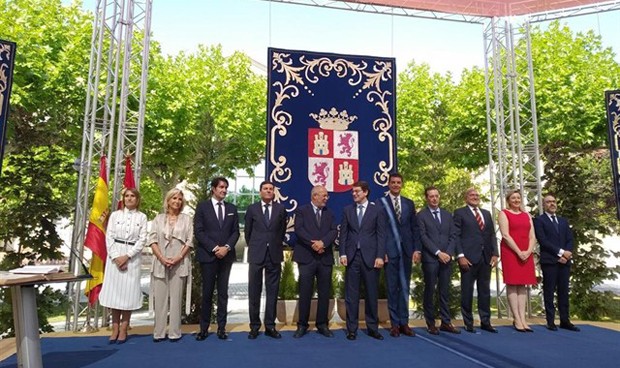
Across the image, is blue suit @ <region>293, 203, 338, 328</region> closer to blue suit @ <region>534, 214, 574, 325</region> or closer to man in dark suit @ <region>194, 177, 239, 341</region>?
man in dark suit @ <region>194, 177, 239, 341</region>

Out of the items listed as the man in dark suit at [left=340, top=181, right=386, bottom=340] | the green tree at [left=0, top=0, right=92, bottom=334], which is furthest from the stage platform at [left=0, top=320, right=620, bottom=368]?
the green tree at [left=0, top=0, right=92, bottom=334]

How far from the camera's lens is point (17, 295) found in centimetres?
252

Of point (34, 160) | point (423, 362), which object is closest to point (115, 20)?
point (34, 160)

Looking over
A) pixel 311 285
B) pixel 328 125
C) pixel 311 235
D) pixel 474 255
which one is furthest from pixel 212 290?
pixel 474 255

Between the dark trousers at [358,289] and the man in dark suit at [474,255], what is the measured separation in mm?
878

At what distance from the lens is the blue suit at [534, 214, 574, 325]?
4363 millimetres

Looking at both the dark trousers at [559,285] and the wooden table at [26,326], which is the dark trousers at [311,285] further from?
the dark trousers at [559,285]

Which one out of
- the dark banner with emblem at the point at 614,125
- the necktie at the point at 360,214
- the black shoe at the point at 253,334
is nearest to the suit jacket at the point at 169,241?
the black shoe at the point at 253,334

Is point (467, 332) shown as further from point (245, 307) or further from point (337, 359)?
point (245, 307)

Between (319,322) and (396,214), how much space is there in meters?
1.19

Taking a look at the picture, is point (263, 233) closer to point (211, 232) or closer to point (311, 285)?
point (211, 232)

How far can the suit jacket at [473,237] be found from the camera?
13.7ft

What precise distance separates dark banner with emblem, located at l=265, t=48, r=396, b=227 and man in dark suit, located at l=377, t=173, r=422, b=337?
79 cm

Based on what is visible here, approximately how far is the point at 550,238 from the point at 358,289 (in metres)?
2.00
